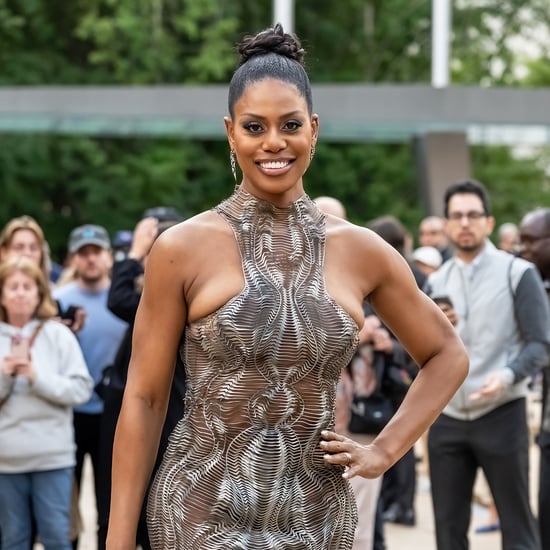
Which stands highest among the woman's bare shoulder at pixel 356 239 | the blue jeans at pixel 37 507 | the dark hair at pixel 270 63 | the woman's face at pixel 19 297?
the dark hair at pixel 270 63

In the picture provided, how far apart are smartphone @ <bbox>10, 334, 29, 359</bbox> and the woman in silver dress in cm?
436

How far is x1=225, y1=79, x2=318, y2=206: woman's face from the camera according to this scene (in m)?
3.49

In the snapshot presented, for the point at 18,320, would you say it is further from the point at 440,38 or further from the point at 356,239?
the point at 440,38

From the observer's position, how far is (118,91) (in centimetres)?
2164

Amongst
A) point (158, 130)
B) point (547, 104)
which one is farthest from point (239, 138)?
point (158, 130)

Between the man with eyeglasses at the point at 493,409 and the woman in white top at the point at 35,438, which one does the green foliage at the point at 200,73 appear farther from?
the man with eyeglasses at the point at 493,409

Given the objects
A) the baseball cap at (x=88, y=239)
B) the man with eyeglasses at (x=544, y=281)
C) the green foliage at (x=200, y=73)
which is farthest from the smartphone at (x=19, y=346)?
the green foliage at (x=200, y=73)

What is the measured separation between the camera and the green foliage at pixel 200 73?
33.8 metres

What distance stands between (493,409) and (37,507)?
8.50ft

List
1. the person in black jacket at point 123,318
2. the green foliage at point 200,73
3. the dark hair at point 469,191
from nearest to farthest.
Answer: the person in black jacket at point 123,318, the dark hair at point 469,191, the green foliage at point 200,73

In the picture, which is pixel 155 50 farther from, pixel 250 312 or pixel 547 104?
pixel 250 312

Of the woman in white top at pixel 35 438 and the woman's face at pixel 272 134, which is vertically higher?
the woman's face at pixel 272 134

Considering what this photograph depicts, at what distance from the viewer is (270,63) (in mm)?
3541

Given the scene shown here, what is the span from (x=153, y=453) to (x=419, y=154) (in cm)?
1923
